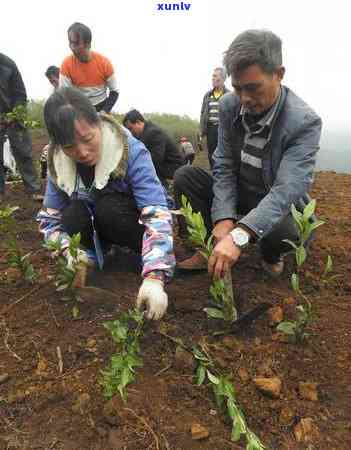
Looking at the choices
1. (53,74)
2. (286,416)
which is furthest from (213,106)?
(286,416)

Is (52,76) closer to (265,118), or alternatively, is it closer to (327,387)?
(265,118)

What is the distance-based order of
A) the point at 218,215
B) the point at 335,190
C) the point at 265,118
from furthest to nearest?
the point at 335,190 → the point at 218,215 → the point at 265,118

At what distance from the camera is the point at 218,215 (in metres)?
2.23

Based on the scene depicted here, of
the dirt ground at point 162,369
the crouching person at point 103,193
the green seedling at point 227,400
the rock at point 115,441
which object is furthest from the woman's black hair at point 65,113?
the rock at point 115,441

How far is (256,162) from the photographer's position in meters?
2.20

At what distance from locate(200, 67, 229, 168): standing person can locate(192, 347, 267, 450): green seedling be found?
12.5ft

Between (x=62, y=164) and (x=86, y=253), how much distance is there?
50 centimetres

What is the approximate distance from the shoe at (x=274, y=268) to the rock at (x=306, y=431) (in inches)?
38.3

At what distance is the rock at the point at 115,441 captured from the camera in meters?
1.44

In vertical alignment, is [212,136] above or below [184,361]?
below

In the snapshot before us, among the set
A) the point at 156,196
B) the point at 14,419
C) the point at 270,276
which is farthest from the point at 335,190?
the point at 14,419

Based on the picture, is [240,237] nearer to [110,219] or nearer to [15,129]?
[110,219]

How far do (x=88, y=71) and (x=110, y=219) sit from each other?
2386 millimetres

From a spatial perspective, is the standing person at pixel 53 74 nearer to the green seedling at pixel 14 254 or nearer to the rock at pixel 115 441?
the green seedling at pixel 14 254
